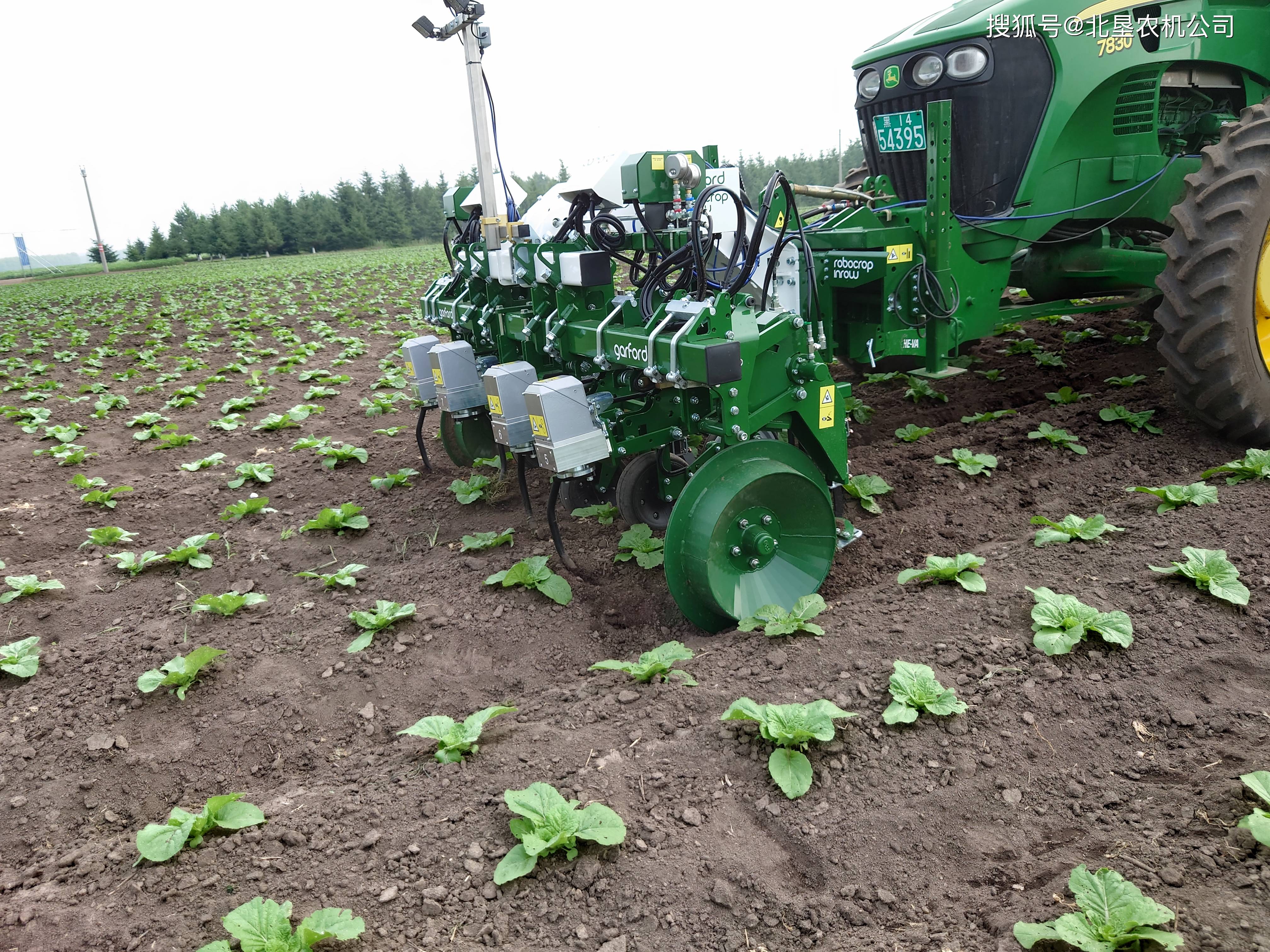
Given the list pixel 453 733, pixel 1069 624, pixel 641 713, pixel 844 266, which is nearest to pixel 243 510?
pixel 453 733

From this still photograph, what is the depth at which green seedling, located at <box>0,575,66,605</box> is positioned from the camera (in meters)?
4.57

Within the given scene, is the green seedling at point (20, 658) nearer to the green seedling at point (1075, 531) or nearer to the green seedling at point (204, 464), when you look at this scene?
the green seedling at point (204, 464)

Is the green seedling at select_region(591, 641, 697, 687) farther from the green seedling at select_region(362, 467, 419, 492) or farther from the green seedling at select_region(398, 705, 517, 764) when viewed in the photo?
the green seedling at select_region(362, 467, 419, 492)

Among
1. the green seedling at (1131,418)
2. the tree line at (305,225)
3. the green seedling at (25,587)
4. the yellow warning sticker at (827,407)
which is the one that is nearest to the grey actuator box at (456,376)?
the yellow warning sticker at (827,407)

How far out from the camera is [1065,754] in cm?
259

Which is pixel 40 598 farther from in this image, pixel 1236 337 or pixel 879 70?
pixel 1236 337

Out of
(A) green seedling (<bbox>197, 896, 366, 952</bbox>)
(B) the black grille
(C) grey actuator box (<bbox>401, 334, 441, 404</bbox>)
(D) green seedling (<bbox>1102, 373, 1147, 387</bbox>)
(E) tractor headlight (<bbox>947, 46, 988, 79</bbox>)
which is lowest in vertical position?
(A) green seedling (<bbox>197, 896, 366, 952</bbox>)

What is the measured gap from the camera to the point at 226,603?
4.21 meters

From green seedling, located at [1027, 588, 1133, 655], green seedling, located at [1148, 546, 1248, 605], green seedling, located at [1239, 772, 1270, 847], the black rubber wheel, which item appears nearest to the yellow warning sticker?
the black rubber wheel

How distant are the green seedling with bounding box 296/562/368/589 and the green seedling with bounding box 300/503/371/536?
625mm

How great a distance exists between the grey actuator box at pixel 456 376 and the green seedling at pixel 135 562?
1759 mm

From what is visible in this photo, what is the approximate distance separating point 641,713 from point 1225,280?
11.4ft

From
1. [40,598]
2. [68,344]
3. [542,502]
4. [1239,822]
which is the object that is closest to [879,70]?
[542,502]

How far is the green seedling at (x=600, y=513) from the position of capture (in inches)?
196
